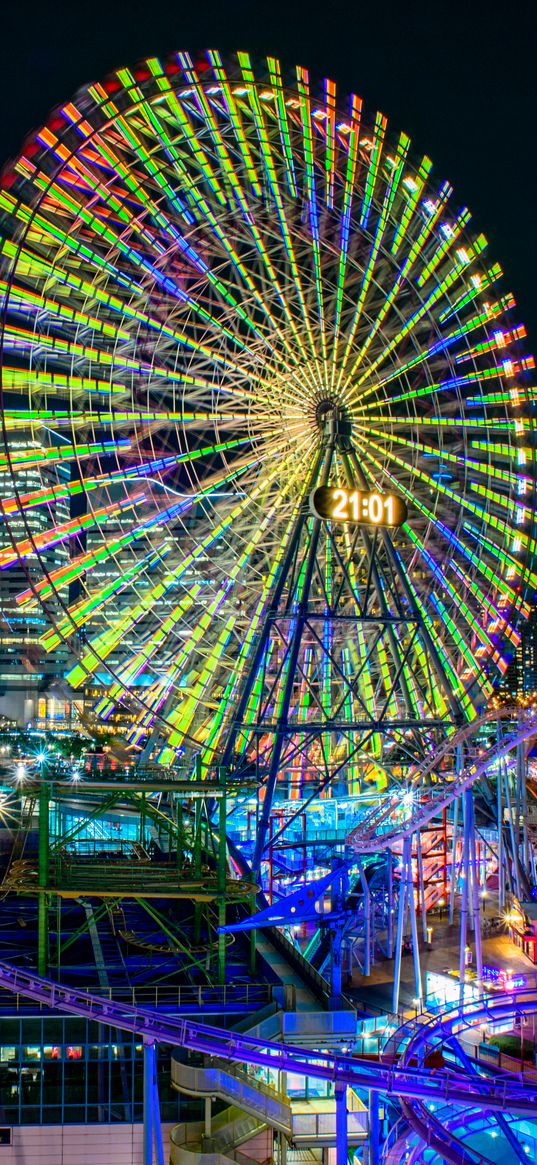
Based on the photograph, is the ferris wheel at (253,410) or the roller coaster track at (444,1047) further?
the ferris wheel at (253,410)

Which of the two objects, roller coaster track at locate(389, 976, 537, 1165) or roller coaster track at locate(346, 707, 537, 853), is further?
roller coaster track at locate(346, 707, 537, 853)

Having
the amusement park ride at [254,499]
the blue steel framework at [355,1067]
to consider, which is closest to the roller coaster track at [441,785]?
the amusement park ride at [254,499]

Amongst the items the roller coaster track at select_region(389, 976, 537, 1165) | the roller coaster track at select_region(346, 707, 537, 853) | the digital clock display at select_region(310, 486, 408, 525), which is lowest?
the roller coaster track at select_region(389, 976, 537, 1165)

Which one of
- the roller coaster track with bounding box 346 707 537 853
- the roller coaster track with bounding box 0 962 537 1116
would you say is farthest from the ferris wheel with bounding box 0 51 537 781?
the roller coaster track with bounding box 0 962 537 1116

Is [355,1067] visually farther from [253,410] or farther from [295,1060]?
[253,410]

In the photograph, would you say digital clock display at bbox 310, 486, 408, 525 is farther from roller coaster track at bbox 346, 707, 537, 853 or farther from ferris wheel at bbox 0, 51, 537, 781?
roller coaster track at bbox 346, 707, 537, 853

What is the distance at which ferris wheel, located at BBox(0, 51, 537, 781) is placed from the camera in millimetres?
38750

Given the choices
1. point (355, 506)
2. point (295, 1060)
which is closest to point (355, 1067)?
point (295, 1060)

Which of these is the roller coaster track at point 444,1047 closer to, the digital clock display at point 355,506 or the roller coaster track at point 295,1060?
the roller coaster track at point 295,1060

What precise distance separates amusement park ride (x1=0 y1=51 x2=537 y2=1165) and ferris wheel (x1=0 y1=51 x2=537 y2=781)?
12 centimetres

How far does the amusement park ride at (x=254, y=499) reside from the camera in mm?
36719

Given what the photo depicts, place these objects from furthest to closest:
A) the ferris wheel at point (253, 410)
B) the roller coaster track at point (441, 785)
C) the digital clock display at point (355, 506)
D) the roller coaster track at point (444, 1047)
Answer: the digital clock display at point (355, 506) → the ferris wheel at point (253, 410) → the roller coaster track at point (441, 785) → the roller coaster track at point (444, 1047)

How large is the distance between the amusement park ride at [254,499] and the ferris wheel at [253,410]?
122 millimetres

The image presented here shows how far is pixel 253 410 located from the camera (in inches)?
1719
